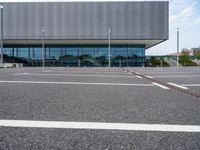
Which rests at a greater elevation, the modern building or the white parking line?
the modern building

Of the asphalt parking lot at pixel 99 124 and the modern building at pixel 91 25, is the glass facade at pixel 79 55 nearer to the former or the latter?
the modern building at pixel 91 25

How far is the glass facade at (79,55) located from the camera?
68750 millimetres

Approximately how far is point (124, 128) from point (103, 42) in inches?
2520

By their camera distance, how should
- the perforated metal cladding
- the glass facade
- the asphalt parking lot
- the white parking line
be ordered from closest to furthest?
the asphalt parking lot < the white parking line < the perforated metal cladding < the glass facade

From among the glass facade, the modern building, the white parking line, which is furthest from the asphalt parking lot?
the glass facade

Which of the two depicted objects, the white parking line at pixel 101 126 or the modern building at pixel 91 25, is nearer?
the white parking line at pixel 101 126

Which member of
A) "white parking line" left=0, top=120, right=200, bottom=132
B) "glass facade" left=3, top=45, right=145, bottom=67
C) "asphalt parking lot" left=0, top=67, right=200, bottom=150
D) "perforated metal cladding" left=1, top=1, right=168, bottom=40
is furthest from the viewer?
"glass facade" left=3, top=45, right=145, bottom=67

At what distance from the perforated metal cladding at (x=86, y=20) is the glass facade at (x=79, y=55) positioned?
614cm

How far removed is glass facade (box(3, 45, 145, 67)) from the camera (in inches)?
2707

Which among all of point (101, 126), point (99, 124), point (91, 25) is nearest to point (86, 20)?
point (91, 25)

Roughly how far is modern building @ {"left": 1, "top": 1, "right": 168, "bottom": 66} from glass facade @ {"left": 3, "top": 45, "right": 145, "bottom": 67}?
0.69 ft

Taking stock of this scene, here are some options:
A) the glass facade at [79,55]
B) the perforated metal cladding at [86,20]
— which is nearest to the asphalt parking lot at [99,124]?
the perforated metal cladding at [86,20]

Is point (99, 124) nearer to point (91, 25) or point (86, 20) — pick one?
point (91, 25)

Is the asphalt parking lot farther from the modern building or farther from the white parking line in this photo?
the modern building
